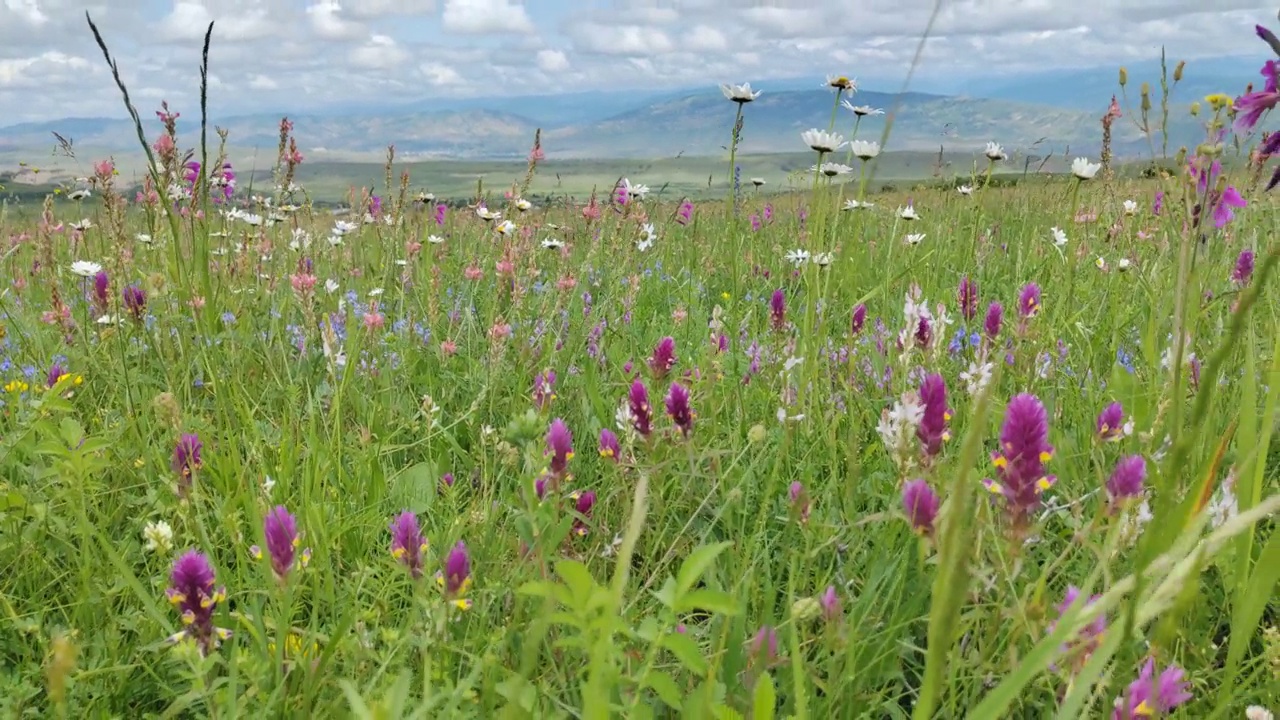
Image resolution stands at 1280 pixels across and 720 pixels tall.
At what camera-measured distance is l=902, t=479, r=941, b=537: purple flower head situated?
124 centimetres

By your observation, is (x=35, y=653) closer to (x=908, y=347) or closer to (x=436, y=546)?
(x=436, y=546)

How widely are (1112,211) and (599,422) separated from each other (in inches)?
194

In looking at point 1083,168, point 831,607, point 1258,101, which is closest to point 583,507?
point 831,607

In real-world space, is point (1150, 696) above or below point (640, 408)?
below

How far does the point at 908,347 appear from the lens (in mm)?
2141

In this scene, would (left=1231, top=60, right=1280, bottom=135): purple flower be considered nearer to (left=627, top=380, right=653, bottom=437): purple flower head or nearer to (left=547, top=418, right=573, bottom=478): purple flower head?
(left=627, top=380, right=653, bottom=437): purple flower head

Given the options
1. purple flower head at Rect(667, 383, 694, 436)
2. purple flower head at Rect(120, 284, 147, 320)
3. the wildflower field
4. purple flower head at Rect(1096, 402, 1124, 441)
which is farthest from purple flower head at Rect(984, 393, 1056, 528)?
purple flower head at Rect(120, 284, 147, 320)

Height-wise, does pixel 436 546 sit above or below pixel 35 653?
above

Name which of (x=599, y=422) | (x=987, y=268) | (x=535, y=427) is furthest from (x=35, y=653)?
(x=987, y=268)

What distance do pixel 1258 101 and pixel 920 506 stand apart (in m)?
0.99

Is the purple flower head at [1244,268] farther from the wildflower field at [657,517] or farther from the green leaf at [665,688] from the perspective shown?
the green leaf at [665,688]

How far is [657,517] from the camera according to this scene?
81.4 inches

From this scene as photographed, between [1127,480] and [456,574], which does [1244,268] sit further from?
[456,574]

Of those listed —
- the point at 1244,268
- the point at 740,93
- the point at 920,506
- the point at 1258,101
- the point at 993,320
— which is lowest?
the point at 920,506
